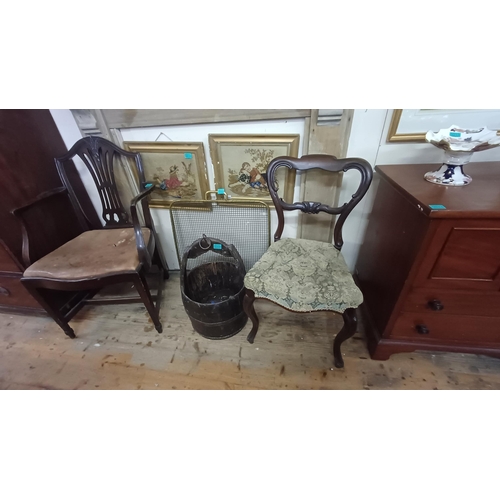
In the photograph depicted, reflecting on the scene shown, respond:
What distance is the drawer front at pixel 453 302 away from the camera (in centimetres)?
90

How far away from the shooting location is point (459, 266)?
823 millimetres

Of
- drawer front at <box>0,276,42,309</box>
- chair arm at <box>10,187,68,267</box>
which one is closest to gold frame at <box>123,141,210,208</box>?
chair arm at <box>10,187,68,267</box>

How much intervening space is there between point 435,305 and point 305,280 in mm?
537

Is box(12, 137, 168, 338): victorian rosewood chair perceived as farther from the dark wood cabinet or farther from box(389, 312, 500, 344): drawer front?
box(389, 312, 500, 344): drawer front

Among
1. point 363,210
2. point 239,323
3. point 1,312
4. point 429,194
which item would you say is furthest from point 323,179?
point 1,312

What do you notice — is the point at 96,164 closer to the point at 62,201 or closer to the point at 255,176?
the point at 62,201

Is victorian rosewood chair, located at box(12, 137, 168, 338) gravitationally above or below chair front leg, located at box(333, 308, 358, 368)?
above

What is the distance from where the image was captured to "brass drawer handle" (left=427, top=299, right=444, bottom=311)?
0.91m

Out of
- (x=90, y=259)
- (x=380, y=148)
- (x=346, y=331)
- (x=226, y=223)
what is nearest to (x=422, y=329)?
(x=346, y=331)

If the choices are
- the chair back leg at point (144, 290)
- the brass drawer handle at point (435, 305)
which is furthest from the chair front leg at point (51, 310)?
the brass drawer handle at point (435, 305)

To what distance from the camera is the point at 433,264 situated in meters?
0.83

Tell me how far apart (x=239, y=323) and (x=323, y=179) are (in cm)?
97

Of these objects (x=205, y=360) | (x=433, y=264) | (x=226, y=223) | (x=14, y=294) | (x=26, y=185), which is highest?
(x=26, y=185)

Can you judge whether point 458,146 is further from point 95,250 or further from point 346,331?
point 95,250
